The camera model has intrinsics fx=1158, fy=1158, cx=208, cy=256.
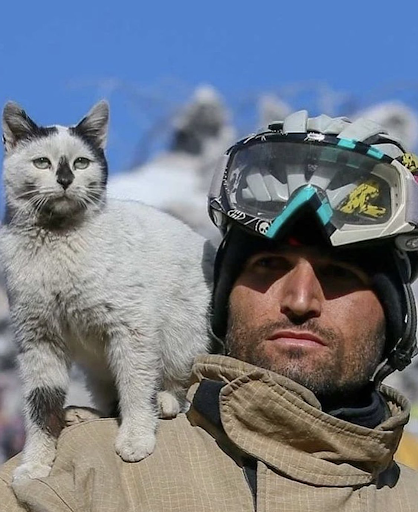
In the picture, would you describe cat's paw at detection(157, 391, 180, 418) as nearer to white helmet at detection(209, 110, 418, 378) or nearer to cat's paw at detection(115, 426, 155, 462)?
cat's paw at detection(115, 426, 155, 462)

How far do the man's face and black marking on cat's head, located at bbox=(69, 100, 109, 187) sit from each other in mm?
604

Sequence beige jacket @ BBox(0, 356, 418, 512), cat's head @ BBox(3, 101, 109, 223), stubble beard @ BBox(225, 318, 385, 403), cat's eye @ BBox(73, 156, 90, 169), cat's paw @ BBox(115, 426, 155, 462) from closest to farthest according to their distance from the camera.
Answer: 1. beige jacket @ BBox(0, 356, 418, 512)
2. cat's paw @ BBox(115, 426, 155, 462)
3. stubble beard @ BBox(225, 318, 385, 403)
4. cat's head @ BBox(3, 101, 109, 223)
5. cat's eye @ BBox(73, 156, 90, 169)

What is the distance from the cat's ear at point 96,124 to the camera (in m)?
3.47

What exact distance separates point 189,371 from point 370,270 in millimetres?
667

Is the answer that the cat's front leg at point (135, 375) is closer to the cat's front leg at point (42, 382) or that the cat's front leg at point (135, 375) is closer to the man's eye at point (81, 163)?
→ the cat's front leg at point (42, 382)

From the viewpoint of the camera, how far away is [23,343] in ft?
10.5

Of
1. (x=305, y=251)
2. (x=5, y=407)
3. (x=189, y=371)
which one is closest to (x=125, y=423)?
(x=189, y=371)

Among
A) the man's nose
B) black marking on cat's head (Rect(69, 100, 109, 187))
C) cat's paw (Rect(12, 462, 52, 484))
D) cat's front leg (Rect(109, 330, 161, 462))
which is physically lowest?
cat's paw (Rect(12, 462, 52, 484))

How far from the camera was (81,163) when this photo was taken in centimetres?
340

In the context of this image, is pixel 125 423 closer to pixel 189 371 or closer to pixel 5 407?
pixel 189 371

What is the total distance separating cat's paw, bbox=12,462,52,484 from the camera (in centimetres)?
291

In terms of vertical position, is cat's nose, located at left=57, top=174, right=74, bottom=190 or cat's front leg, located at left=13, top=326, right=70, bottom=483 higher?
cat's nose, located at left=57, top=174, right=74, bottom=190

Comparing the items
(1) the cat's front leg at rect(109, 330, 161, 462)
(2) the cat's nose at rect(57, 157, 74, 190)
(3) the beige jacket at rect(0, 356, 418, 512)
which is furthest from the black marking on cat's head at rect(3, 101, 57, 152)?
(3) the beige jacket at rect(0, 356, 418, 512)

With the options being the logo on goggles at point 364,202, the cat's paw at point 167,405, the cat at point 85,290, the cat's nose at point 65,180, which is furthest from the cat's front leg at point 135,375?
the logo on goggles at point 364,202
